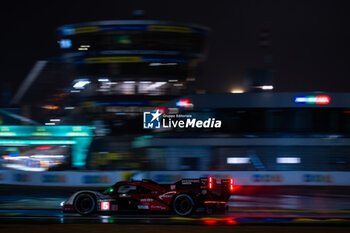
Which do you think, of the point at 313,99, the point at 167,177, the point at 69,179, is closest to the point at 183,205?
the point at 167,177

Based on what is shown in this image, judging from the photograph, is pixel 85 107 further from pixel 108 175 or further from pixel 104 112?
pixel 108 175

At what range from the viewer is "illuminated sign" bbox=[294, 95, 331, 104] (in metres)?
35.2

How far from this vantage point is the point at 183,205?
11734 millimetres

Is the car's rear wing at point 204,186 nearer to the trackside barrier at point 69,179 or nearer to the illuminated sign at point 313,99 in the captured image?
the trackside barrier at point 69,179

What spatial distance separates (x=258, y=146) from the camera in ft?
115

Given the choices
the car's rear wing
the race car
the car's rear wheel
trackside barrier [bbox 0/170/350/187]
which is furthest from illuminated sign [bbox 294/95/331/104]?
the car's rear wheel

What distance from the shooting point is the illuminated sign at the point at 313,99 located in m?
35.2

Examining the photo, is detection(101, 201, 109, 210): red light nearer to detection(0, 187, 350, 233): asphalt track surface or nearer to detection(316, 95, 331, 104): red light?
detection(0, 187, 350, 233): asphalt track surface

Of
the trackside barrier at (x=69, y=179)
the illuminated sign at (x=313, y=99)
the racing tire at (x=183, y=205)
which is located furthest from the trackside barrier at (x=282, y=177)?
the racing tire at (x=183, y=205)

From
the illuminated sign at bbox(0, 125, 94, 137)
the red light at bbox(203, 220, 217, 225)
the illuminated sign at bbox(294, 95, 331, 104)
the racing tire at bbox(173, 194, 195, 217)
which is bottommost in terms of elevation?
the red light at bbox(203, 220, 217, 225)

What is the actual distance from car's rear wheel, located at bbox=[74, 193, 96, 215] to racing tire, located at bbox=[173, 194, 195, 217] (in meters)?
2.15

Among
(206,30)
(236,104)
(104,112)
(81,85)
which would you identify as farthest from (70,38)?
(236,104)

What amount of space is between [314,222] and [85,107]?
44644mm

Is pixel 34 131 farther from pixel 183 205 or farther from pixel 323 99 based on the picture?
pixel 183 205
